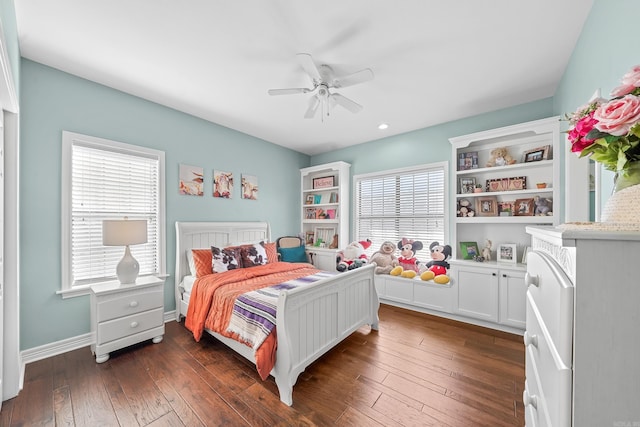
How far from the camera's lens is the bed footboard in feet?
6.08

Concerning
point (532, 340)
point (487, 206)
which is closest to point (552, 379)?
point (532, 340)

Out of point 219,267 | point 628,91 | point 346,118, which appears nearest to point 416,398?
point 628,91

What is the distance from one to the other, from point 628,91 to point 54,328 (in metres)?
3.97

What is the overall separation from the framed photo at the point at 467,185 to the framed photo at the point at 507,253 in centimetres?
77

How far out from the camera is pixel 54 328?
2416 mm

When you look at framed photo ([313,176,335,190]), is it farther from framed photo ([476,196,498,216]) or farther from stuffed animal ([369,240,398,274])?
framed photo ([476,196,498,216])

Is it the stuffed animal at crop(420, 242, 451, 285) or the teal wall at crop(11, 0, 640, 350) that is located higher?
the teal wall at crop(11, 0, 640, 350)

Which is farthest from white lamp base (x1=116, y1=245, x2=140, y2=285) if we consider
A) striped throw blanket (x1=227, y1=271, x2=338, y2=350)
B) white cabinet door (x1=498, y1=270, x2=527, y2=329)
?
white cabinet door (x1=498, y1=270, x2=527, y2=329)

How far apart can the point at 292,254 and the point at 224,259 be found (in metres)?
1.36

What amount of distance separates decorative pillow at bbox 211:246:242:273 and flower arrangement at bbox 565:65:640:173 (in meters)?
A: 3.12

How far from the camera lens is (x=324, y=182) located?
16.0 ft

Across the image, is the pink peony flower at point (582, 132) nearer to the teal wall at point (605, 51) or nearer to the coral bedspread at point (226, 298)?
the teal wall at point (605, 51)

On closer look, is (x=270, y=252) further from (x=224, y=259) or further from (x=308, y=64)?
(x=308, y=64)

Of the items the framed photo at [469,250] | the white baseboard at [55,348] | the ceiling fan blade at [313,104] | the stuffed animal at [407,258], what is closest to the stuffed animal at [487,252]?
the framed photo at [469,250]
